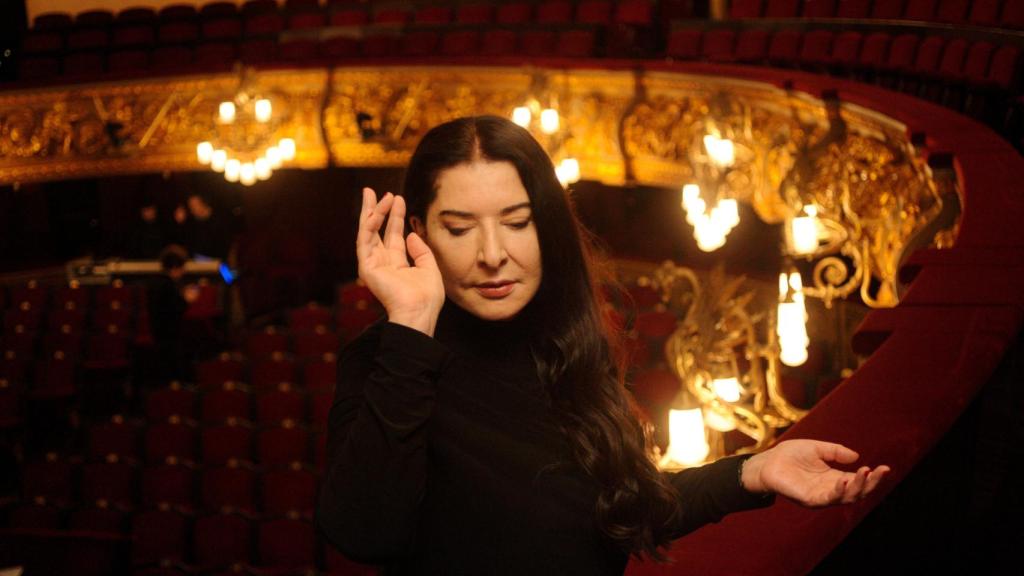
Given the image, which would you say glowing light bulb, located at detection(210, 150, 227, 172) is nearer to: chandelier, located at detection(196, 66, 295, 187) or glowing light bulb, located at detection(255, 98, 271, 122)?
chandelier, located at detection(196, 66, 295, 187)

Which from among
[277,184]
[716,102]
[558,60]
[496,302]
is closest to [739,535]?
[496,302]

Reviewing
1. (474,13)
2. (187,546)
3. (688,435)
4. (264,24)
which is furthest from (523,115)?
(264,24)

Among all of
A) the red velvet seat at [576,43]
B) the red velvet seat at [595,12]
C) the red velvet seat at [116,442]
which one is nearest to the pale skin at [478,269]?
the red velvet seat at [116,442]

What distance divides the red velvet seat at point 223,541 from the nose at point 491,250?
132 inches

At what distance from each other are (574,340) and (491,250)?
122mm

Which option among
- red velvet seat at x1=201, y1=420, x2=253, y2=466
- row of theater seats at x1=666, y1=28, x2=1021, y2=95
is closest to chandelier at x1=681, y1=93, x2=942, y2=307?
row of theater seats at x1=666, y1=28, x2=1021, y2=95

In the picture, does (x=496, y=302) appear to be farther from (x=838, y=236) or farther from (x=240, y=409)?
(x=240, y=409)

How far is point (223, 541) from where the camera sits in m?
4.06

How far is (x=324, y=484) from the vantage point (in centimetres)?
86

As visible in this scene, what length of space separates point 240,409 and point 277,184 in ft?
15.8

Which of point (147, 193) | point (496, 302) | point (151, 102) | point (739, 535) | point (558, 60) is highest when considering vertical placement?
point (496, 302)

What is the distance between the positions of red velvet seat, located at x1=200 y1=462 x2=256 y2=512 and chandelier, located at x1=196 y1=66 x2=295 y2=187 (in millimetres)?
3351

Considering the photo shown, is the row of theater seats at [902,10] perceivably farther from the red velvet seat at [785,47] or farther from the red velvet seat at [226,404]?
the red velvet seat at [226,404]

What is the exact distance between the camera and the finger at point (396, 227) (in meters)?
0.92
